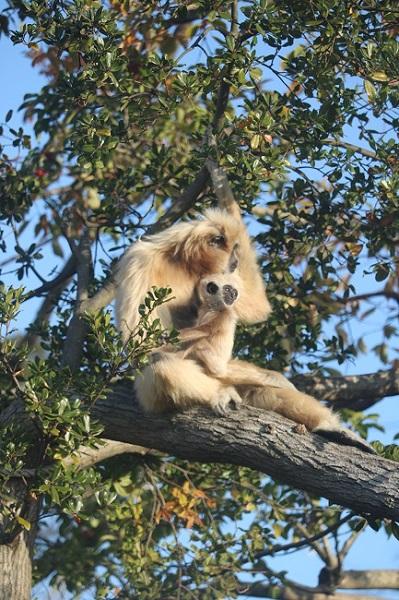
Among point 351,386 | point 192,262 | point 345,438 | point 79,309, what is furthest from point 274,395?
point 79,309

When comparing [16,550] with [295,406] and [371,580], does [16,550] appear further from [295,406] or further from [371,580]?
[371,580]

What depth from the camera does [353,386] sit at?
25.8 feet

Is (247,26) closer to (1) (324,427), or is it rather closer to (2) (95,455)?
(1) (324,427)

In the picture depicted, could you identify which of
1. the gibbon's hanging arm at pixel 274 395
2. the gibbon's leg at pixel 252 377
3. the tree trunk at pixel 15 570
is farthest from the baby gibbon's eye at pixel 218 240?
the tree trunk at pixel 15 570

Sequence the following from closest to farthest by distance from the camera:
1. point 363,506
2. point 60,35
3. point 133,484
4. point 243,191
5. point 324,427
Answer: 1. point 363,506
2. point 324,427
3. point 60,35
4. point 243,191
5. point 133,484

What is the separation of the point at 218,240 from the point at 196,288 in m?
0.38

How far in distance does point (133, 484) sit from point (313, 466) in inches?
101

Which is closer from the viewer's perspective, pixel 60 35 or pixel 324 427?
pixel 324 427

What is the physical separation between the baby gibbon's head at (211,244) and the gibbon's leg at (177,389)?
0.94m

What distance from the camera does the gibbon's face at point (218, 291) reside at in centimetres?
675

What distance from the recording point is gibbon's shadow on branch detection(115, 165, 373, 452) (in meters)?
6.15

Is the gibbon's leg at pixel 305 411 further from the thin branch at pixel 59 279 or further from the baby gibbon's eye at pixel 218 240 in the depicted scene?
the thin branch at pixel 59 279

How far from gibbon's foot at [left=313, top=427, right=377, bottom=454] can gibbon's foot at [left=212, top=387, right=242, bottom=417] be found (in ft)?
1.75

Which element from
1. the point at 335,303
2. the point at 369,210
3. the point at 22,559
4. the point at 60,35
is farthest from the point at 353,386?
the point at 60,35
